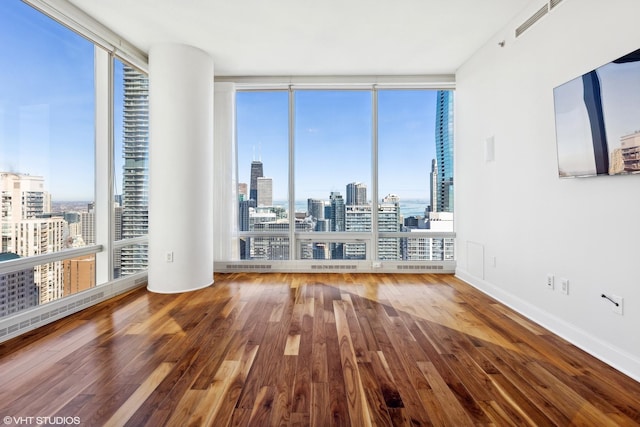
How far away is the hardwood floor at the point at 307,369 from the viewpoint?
5.22 feet

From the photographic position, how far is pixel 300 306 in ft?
10.6

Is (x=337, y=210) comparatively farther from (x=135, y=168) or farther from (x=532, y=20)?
(x=532, y=20)

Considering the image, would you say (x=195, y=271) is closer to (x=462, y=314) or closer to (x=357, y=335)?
(x=357, y=335)

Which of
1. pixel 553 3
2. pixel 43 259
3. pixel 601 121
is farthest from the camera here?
pixel 43 259

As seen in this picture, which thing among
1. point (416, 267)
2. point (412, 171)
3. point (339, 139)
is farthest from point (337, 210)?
point (416, 267)

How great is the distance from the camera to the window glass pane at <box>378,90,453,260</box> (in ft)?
15.7

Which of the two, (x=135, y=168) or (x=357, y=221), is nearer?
(x=135, y=168)

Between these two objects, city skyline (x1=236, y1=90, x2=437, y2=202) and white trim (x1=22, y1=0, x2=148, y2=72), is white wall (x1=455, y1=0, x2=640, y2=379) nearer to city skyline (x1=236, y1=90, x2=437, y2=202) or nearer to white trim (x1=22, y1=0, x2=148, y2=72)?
city skyline (x1=236, y1=90, x2=437, y2=202)

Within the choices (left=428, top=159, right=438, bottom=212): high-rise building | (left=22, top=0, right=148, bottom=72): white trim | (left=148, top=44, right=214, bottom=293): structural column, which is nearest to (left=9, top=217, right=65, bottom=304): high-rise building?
(left=148, top=44, right=214, bottom=293): structural column

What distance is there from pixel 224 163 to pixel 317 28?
224 centimetres

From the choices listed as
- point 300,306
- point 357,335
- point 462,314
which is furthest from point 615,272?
point 300,306

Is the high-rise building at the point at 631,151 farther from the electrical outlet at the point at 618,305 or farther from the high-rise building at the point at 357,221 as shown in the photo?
the high-rise building at the point at 357,221

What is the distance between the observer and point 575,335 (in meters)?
2.42

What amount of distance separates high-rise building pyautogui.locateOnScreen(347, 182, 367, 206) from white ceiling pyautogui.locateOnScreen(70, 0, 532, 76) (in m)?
1.63
